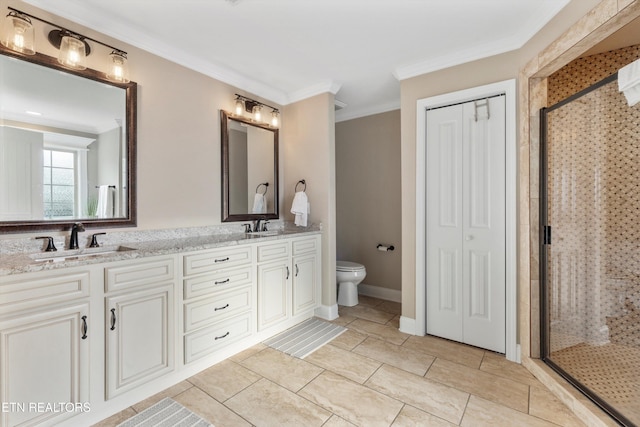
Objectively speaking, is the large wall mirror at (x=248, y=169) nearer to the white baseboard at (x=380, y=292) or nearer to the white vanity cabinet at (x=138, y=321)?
the white vanity cabinet at (x=138, y=321)

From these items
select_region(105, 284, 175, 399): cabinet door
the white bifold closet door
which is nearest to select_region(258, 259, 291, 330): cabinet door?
select_region(105, 284, 175, 399): cabinet door

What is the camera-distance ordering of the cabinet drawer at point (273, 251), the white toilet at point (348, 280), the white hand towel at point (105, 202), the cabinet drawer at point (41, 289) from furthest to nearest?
the white toilet at point (348, 280) < the cabinet drawer at point (273, 251) < the white hand towel at point (105, 202) < the cabinet drawer at point (41, 289)

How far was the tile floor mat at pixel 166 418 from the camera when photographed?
62.9 inches

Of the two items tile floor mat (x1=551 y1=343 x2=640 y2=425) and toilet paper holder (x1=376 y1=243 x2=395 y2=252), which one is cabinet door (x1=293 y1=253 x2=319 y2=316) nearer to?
toilet paper holder (x1=376 y1=243 x2=395 y2=252)

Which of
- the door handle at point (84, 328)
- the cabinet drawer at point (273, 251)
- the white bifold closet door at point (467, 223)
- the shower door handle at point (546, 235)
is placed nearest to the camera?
the door handle at point (84, 328)

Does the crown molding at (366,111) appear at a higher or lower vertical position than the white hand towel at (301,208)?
higher

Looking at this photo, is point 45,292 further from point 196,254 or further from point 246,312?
point 246,312

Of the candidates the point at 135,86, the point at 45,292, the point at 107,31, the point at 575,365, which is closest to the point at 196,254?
the point at 45,292

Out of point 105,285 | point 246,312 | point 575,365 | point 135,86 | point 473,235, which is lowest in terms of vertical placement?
point 575,365

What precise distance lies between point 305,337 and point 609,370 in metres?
2.13

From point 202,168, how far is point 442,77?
7.52ft

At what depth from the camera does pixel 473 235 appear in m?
2.49

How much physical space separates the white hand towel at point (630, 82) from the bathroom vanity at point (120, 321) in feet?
8.33

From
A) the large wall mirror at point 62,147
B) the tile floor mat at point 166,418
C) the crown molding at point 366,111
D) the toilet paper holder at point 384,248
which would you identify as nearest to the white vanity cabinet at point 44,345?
the tile floor mat at point 166,418
